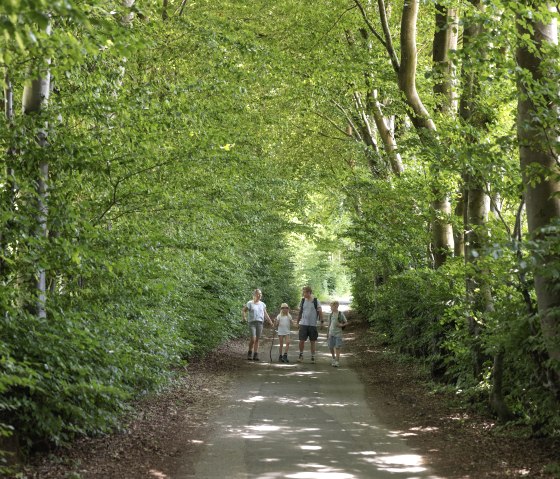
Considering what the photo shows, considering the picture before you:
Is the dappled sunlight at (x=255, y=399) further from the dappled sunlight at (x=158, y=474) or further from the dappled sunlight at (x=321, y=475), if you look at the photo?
the dappled sunlight at (x=321, y=475)

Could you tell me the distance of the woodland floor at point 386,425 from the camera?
7.15 meters

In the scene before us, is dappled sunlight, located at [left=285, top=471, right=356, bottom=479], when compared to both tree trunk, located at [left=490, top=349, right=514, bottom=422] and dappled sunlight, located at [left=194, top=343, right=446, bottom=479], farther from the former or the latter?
tree trunk, located at [left=490, top=349, right=514, bottom=422]

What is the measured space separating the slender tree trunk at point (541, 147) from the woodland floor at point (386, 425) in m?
1.09

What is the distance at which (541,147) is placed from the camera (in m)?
7.18

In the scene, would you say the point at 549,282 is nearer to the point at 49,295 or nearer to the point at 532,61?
the point at 532,61

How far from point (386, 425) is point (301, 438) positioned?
66.1 inches

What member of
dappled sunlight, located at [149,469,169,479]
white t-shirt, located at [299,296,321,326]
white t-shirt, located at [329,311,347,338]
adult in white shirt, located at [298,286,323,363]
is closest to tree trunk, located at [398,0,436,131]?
white t-shirt, located at [329,311,347,338]

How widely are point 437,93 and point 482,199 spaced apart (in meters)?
4.07

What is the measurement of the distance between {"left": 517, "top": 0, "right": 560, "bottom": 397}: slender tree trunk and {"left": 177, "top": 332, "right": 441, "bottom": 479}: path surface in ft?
7.05

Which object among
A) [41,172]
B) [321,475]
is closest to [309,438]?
[321,475]

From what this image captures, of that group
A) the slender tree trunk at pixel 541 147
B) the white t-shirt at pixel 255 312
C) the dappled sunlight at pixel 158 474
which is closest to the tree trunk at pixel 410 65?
the slender tree trunk at pixel 541 147

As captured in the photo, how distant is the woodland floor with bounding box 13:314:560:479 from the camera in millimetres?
7148

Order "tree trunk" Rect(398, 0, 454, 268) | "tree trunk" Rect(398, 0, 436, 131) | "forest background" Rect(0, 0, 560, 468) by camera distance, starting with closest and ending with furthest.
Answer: "forest background" Rect(0, 0, 560, 468) < "tree trunk" Rect(398, 0, 454, 268) < "tree trunk" Rect(398, 0, 436, 131)

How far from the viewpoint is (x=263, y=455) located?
26.0ft
